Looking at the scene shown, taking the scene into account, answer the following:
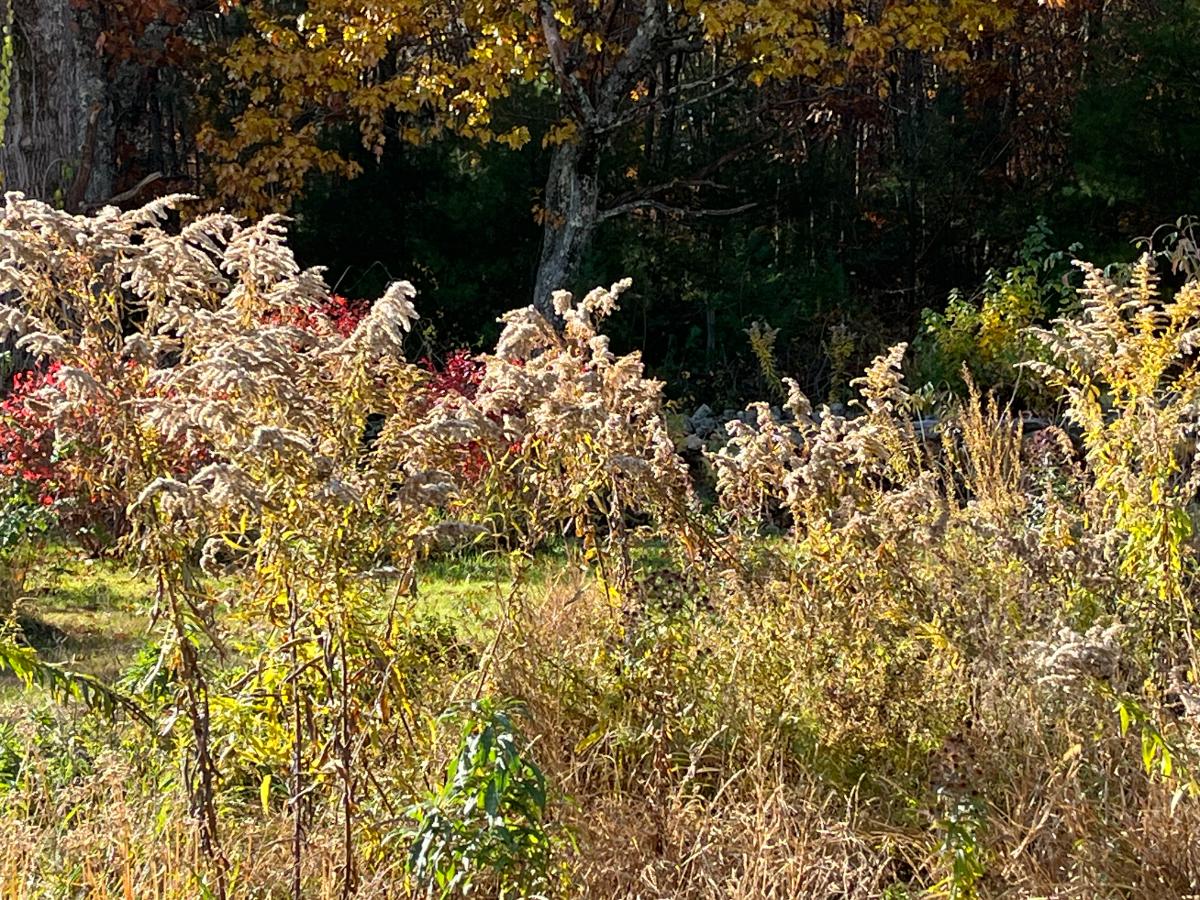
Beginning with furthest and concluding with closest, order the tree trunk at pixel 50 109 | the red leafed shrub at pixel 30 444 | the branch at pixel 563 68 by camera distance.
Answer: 1. the branch at pixel 563 68
2. the tree trunk at pixel 50 109
3. the red leafed shrub at pixel 30 444

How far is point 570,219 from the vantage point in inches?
432

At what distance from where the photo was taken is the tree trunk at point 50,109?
9.84m

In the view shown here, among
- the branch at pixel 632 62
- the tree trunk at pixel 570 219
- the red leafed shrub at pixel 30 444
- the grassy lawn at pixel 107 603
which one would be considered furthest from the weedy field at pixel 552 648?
the branch at pixel 632 62

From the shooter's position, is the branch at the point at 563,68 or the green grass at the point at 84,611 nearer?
the green grass at the point at 84,611

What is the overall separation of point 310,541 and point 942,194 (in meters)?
10.3

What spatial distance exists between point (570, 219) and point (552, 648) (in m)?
7.24

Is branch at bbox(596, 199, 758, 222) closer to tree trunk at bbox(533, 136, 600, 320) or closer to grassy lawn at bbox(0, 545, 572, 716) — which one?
tree trunk at bbox(533, 136, 600, 320)

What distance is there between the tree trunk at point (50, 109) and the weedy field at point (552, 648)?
21.3ft

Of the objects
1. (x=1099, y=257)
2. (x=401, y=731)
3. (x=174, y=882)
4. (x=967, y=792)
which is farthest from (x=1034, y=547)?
(x=1099, y=257)

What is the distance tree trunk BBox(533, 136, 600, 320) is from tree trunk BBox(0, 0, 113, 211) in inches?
127

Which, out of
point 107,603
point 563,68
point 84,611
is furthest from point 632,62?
point 84,611

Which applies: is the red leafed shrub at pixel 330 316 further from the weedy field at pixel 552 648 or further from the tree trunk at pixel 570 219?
the tree trunk at pixel 570 219

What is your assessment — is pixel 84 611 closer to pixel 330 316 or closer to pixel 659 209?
pixel 330 316

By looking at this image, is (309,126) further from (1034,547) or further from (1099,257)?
(1034,547)
